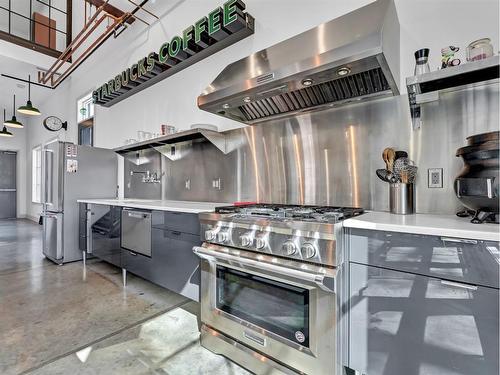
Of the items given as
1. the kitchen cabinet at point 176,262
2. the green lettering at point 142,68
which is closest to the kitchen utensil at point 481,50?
the kitchen cabinet at point 176,262

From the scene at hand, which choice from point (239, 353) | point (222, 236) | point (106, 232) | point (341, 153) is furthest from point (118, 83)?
point (239, 353)

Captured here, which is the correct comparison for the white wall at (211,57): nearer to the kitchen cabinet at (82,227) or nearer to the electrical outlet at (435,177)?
the electrical outlet at (435,177)

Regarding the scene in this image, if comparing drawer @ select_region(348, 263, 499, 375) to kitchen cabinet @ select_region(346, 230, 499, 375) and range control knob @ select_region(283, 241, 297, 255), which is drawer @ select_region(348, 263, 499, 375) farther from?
range control knob @ select_region(283, 241, 297, 255)

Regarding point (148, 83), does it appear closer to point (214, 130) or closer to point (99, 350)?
point (214, 130)

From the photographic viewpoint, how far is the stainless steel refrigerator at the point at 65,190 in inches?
142

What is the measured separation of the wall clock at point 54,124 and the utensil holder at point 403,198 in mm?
7163

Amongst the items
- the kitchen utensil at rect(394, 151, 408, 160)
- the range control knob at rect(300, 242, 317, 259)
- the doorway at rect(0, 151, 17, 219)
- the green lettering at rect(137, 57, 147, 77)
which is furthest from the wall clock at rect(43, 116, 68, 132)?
the kitchen utensil at rect(394, 151, 408, 160)

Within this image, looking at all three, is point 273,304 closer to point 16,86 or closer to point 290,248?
point 290,248

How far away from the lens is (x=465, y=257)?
39.4 inches

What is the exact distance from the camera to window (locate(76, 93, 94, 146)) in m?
5.36

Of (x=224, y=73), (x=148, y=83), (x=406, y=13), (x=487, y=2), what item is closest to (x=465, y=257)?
(x=487, y=2)

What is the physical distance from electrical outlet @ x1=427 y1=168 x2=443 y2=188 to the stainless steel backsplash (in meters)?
0.02

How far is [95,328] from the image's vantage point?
1979 mm

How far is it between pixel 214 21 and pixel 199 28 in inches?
8.9
